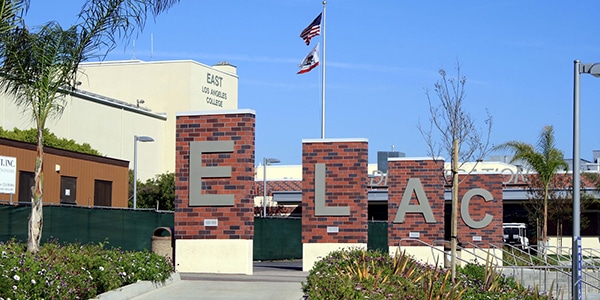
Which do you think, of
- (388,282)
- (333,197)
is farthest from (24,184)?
(388,282)

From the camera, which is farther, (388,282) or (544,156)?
(544,156)

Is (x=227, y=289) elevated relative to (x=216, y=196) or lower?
lower

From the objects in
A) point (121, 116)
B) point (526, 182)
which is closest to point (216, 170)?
point (526, 182)

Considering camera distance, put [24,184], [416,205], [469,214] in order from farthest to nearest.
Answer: [24,184], [469,214], [416,205]

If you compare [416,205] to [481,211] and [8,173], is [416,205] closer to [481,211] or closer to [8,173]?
[481,211]

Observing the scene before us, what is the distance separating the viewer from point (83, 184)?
43656 mm

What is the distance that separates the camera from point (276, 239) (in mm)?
39094

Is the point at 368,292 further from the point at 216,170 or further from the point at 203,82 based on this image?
the point at 203,82

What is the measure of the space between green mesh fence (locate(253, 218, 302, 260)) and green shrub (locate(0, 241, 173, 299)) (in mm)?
19183

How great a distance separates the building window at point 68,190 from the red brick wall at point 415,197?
1739cm

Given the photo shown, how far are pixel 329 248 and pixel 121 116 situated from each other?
4728 cm

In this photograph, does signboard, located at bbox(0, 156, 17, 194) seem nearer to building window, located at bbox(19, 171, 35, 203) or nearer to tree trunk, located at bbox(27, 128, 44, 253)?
building window, located at bbox(19, 171, 35, 203)

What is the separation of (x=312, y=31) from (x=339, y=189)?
955cm

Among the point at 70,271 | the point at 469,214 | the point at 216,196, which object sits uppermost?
the point at 216,196
